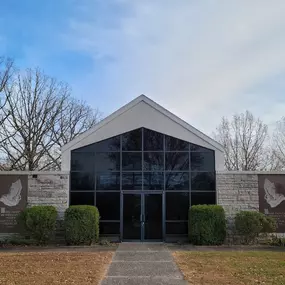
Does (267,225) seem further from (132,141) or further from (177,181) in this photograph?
(132,141)

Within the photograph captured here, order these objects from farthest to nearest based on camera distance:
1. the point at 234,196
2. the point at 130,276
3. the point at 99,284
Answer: the point at 234,196, the point at 130,276, the point at 99,284

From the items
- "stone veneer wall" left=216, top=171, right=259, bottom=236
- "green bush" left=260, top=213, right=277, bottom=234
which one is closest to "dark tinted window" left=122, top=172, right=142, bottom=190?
"stone veneer wall" left=216, top=171, right=259, bottom=236

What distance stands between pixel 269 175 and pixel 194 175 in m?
3.62

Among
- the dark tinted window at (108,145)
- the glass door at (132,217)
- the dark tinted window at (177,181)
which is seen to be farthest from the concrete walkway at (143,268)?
the dark tinted window at (108,145)

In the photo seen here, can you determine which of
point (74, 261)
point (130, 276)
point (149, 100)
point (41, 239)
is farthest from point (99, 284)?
point (149, 100)

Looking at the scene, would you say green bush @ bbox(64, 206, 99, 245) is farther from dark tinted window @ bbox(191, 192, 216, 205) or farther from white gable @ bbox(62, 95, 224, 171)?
dark tinted window @ bbox(191, 192, 216, 205)

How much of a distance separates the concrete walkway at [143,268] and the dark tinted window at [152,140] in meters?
5.19

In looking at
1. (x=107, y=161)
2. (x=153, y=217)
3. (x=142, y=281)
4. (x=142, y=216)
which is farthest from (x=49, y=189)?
(x=142, y=281)

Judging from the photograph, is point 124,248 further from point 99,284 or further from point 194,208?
point 99,284

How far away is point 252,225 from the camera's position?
1903 centimetres

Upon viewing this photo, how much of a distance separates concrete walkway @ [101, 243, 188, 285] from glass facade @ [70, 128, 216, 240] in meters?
2.75

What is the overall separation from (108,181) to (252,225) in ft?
22.7

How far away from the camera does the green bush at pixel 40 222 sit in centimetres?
1880

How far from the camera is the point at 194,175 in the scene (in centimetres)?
2055
